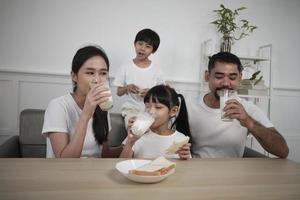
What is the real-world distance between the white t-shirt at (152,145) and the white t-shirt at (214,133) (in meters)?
0.26

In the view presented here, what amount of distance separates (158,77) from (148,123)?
1.52 m

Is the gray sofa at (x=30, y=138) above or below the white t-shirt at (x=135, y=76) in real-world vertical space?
below

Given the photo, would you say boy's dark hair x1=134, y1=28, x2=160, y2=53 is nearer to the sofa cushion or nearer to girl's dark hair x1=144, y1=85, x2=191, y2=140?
girl's dark hair x1=144, y1=85, x2=191, y2=140

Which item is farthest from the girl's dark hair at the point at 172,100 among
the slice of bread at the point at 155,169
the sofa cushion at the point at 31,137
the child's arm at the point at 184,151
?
the sofa cushion at the point at 31,137

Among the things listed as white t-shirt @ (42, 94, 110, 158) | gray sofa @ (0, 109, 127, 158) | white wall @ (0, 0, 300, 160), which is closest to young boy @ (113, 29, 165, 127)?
white wall @ (0, 0, 300, 160)

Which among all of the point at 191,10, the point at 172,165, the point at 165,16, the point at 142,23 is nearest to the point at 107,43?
the point at 142,23

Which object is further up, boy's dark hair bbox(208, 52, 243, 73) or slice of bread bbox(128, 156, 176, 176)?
boy's dark hair bbox(208, 52, 243, 73)

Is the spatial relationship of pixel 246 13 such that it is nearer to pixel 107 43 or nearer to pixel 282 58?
pixel 282 58

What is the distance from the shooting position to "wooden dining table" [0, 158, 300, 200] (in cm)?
77

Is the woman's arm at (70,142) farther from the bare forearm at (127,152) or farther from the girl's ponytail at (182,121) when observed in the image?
the girl's ponytail at (182,121)

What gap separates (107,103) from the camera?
1.19 meters

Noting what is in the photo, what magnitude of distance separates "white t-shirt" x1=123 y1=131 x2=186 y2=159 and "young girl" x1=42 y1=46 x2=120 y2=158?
194mm

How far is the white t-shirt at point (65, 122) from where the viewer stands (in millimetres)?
1248

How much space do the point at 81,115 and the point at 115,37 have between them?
6.51 ft
